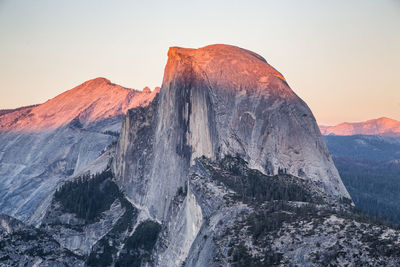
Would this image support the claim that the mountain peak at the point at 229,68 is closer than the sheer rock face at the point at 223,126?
No

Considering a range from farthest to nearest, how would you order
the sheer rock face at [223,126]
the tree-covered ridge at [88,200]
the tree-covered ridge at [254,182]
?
1. the tree-covered ridge at [88,200]
2. the sheer rock face at [223,126]
3. the tree-covered ridge at [254,182]

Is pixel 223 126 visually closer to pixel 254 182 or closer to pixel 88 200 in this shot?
pixel 254 182

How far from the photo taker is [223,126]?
488 feet

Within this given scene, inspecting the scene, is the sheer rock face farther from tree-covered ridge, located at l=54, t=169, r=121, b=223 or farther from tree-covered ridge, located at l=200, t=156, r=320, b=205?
tree-covered ridge, located at l=54, t=169, r=121, b=223

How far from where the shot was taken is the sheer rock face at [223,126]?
140m

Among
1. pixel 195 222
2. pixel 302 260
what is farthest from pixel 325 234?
pixel 195 222

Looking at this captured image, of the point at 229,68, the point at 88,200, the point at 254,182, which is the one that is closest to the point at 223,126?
the point at 229,68

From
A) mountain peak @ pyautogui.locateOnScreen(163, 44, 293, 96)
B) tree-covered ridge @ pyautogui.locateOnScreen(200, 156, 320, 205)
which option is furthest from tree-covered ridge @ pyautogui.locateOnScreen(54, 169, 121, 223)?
Result: tree-covered ridge @ pyautogui.locateOnScreen(200, 156, 320, 205)

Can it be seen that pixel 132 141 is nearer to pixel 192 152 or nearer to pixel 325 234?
pixel 192 152

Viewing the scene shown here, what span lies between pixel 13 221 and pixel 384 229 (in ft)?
338

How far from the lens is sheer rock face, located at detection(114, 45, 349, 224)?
140m

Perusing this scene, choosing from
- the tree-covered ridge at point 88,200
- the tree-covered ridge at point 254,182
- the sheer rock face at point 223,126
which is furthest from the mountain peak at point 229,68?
the tree-covered ridge at point 88,200

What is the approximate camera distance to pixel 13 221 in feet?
473

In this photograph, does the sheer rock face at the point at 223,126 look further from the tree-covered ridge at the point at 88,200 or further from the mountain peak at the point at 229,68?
the tree-covered ridge at the point at 88,200
